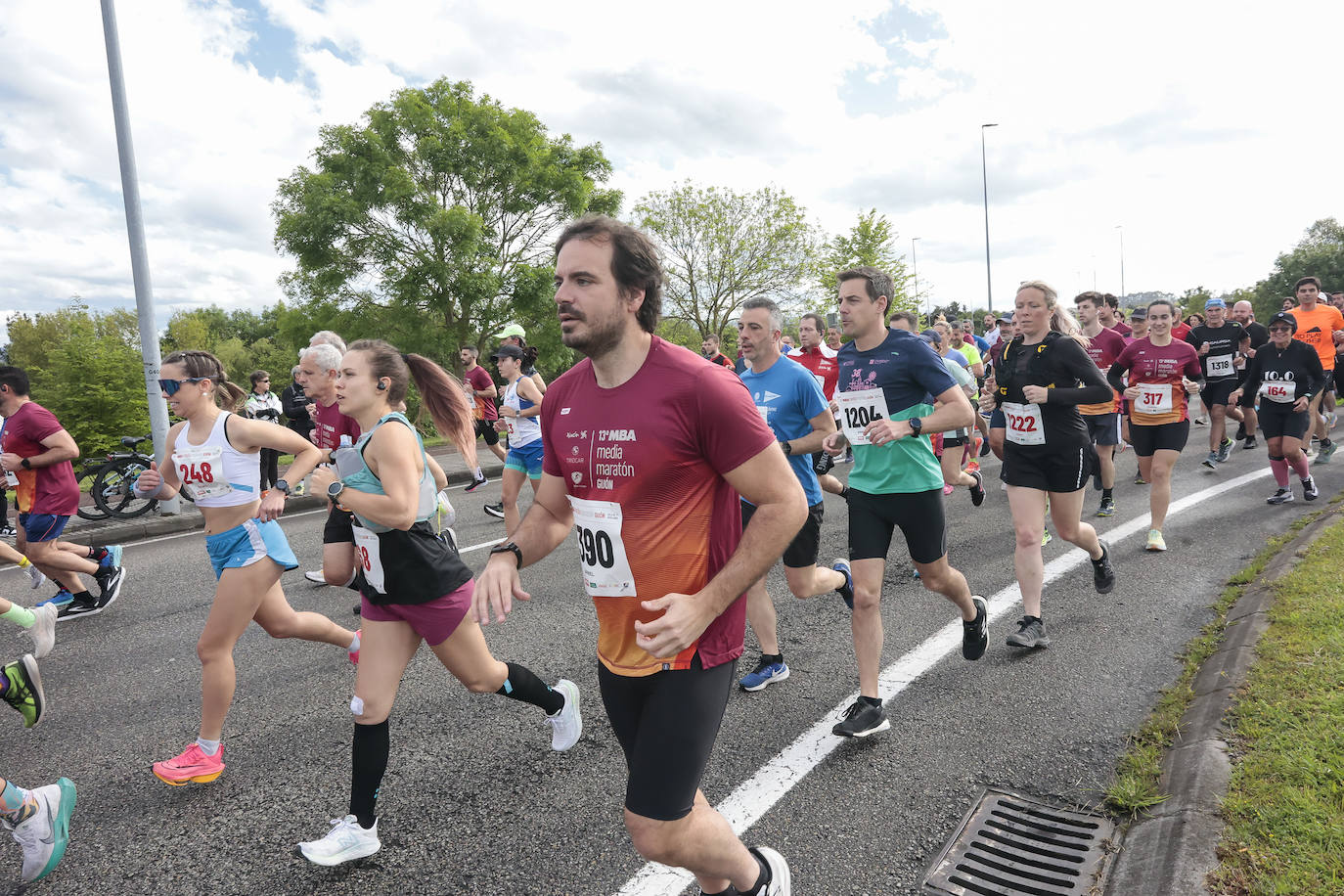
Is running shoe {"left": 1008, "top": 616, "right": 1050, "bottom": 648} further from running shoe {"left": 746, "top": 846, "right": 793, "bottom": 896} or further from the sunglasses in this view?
the sunglasses

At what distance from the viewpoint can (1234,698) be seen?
338 cm

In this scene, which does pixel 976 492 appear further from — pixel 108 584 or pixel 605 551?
pixel 108 584

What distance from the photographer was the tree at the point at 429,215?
79.2 feet

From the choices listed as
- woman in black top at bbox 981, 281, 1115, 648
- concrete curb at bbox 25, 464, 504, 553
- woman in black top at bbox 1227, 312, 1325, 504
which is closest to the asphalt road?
woman in black top at bbox 981, 281, 1115, 648

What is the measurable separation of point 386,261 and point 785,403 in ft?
77.6

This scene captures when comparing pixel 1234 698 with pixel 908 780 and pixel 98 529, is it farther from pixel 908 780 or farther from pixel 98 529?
pixel 98 529

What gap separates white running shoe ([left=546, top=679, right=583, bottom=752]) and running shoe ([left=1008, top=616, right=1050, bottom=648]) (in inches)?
99.8

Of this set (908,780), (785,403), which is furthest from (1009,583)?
(908,780)

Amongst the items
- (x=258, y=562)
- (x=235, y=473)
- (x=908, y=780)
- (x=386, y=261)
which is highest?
(x=386, y=261)

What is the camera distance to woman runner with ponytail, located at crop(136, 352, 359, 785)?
347cm

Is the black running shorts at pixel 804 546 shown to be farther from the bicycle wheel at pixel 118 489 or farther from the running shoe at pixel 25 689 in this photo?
the bicycle wheel at pixel 118 489

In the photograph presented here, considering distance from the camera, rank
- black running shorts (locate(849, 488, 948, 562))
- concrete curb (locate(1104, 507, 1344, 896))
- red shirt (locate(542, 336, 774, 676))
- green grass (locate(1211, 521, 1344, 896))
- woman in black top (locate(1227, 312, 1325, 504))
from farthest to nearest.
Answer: woman in black top (locate(1227, 312, 1325, 504)), black running shorts (locate(849, 488, 948, 562)), concrete curb (locate(1104, 507, 1344, 896)), green grass (locate(1211, 521, 1344, 896)), red shirt (locate(542, 336, 774, 676))

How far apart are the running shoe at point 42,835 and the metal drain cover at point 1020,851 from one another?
3097 millimetres

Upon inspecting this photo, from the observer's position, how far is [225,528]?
382cm
